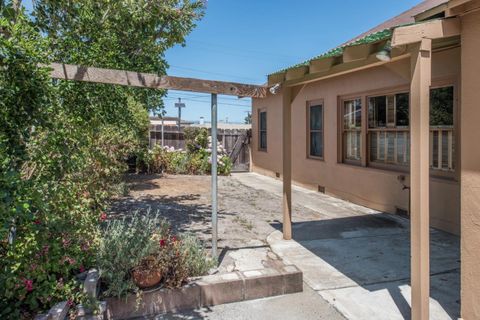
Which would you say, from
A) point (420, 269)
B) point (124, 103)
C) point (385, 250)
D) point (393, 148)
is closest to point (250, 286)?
point (420, 269)

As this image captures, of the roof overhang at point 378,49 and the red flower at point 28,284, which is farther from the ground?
the roof overhang at point 378,49

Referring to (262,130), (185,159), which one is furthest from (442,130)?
(185,159)

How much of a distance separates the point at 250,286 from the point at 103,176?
515 cm

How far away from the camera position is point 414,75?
114 inches

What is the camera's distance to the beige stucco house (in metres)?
2.86

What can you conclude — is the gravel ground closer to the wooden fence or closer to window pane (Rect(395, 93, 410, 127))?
window pane (Rect(395, 93, 410, 127))

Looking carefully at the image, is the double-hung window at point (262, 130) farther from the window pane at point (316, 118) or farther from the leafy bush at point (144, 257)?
the leafy bush at point (144, 257)

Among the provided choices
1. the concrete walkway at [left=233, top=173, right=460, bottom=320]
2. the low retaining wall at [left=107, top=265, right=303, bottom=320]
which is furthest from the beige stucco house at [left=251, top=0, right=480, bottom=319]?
the low retaining wall at [left=107, top=265, right=303, bottom=320]

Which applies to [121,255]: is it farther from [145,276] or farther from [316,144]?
[316,144]

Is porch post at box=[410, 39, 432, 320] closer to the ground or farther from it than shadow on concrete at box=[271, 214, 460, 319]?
farther from it

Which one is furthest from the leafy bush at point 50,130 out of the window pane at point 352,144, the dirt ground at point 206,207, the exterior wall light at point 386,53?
the window pane at point 352,144

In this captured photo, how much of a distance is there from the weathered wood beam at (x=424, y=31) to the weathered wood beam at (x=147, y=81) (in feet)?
6.54

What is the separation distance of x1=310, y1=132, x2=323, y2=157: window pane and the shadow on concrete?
9.99 ft

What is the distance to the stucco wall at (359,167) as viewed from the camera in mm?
5629
